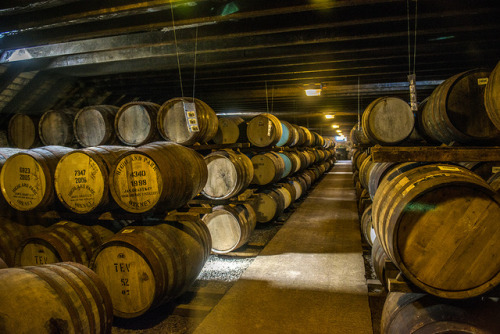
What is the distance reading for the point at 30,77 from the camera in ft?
20.7

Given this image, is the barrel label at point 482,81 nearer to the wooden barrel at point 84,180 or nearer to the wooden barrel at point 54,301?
the wooden barrel at point 54,301

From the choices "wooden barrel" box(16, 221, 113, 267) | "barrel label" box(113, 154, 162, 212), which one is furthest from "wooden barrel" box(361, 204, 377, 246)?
"wooden barrel" box(16, 221, 113, 267)

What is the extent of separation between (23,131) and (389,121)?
272 inches

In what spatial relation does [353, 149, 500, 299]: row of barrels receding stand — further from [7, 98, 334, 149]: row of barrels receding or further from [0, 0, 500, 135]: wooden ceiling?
[7, 98, 334, 149]: row of barrels receding

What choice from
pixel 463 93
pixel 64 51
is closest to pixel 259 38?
pixel 463 93

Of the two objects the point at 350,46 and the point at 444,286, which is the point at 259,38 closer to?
the point at 350,46

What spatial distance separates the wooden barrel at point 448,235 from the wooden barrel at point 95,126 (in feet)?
16.4

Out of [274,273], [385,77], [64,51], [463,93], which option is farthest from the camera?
[385,77]

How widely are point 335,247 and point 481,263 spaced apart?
11.1 feet

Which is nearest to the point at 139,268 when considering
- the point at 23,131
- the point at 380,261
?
the point at 380,261

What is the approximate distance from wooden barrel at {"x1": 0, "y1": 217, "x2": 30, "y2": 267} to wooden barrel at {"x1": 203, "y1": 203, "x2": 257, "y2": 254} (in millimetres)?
2691

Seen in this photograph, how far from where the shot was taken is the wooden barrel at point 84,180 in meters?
3.43

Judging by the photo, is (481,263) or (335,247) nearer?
(481,263)

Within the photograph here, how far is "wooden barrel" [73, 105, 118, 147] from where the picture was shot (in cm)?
545
